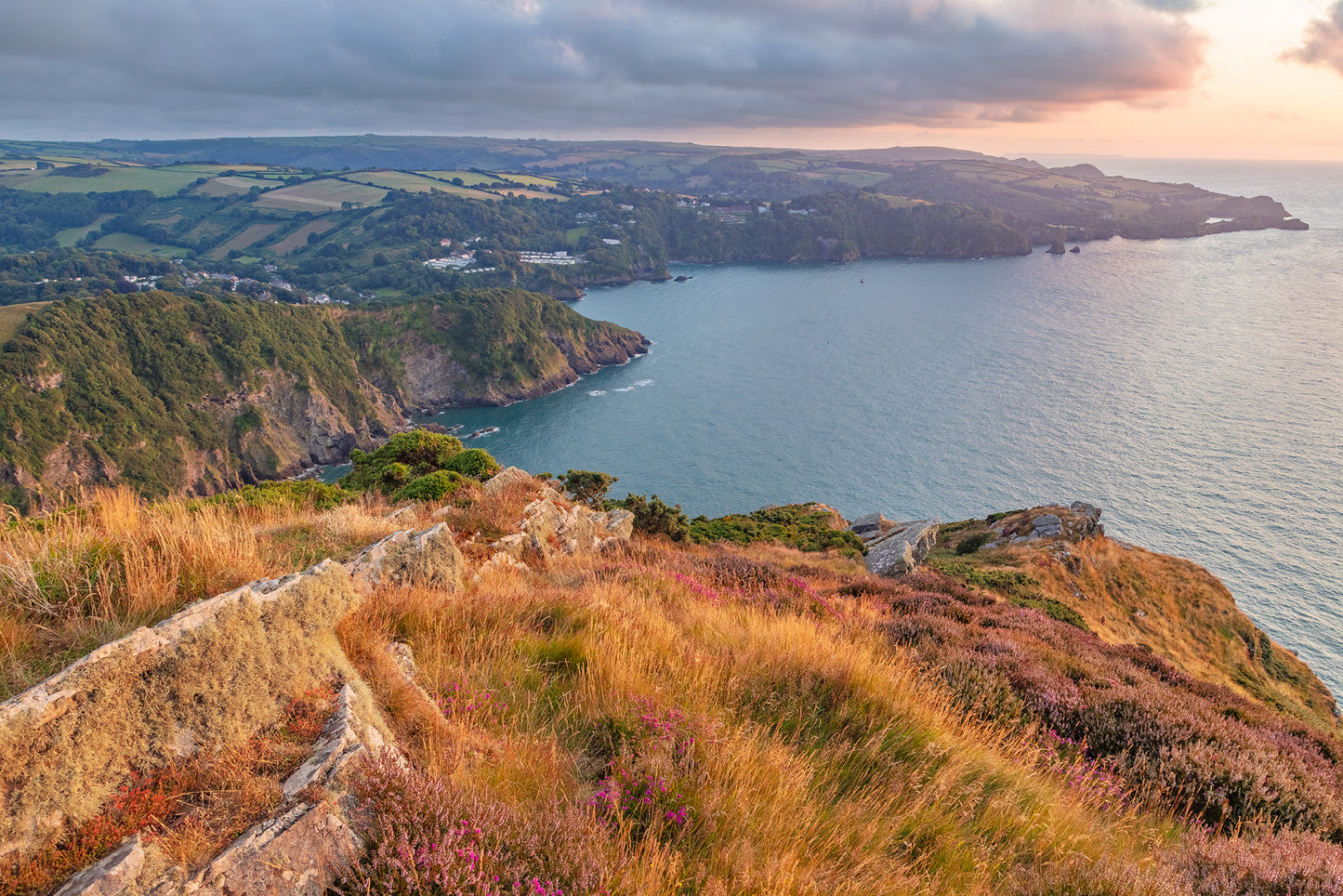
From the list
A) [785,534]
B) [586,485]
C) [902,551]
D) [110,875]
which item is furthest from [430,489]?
[785,534]

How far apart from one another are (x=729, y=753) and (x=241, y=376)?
375 ft

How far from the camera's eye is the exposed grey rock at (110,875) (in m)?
2.92

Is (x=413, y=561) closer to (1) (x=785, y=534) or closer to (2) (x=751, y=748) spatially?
(2) (x=751, y=748)

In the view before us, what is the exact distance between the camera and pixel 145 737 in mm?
3730

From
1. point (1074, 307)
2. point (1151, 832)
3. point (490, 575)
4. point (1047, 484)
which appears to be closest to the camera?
point (1151, 832)

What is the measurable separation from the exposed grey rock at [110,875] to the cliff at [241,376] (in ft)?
281

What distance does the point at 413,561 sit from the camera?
9000mm

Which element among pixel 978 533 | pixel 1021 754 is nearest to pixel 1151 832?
pixel 1021 754

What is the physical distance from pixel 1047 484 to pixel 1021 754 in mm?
76513

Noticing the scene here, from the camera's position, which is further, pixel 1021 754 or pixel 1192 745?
pixel 1192 745

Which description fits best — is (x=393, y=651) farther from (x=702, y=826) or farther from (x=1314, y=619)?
(x=1314, y=619)

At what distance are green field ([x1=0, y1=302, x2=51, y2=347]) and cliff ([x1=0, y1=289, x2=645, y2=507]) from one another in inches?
49.6

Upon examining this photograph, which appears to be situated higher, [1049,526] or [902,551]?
[902,551]

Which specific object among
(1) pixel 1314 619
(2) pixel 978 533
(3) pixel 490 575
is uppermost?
(3) pixel 490 575
